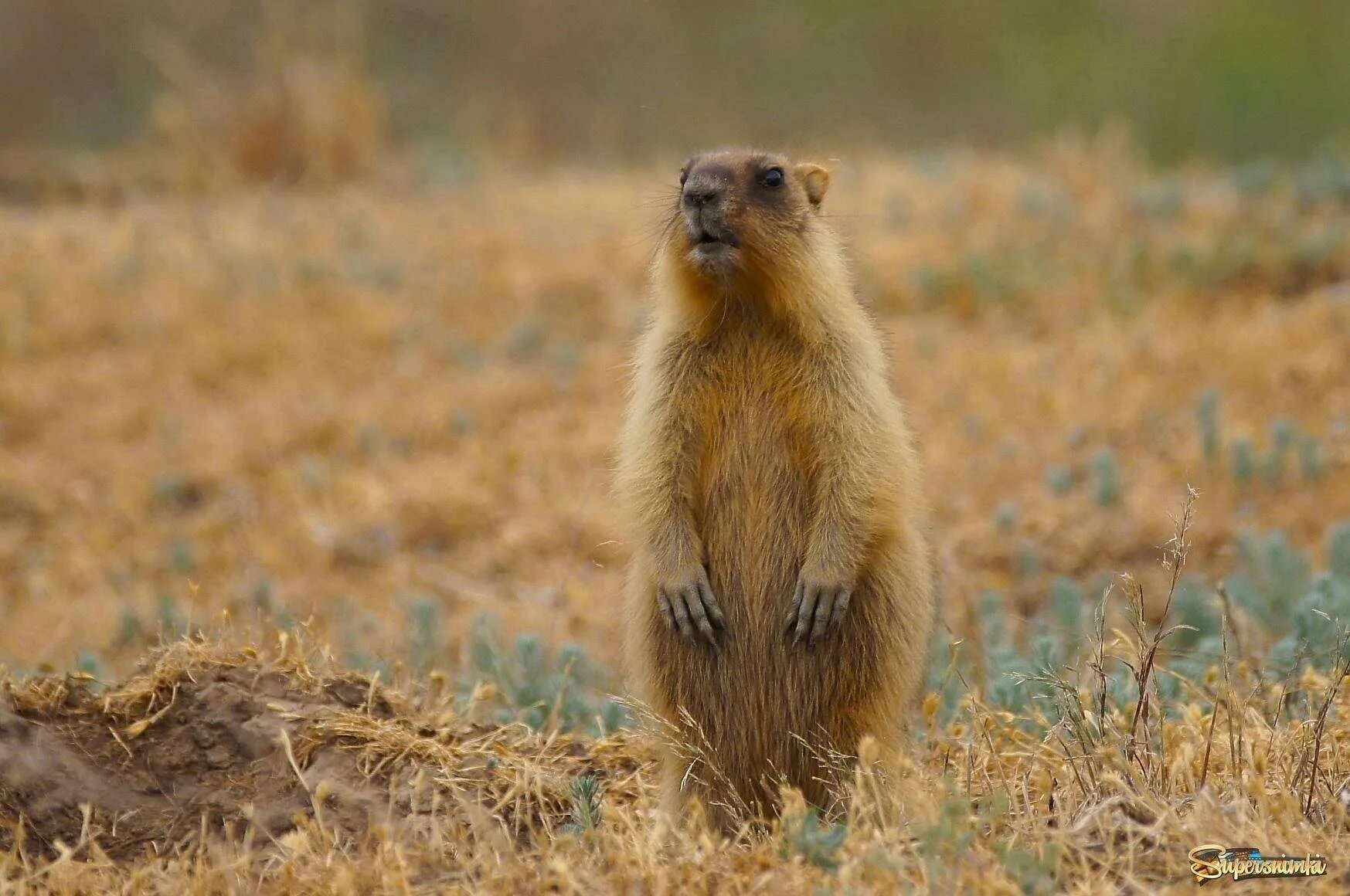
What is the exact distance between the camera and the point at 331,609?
705 cm

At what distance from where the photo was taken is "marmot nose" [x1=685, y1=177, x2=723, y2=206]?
13.7 ft

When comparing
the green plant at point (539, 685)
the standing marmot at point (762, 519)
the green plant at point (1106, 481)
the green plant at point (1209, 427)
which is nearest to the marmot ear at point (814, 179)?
the standing marmot at point (762, 519)

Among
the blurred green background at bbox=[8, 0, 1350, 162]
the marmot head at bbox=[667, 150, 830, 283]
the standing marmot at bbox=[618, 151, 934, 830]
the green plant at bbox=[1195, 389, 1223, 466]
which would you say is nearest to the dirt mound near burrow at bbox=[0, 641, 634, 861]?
the standing marmot at bbox=[618, 151, 934, 830]

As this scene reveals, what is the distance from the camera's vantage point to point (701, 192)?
416 centimetres

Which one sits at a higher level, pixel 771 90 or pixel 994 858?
pixel 771 90

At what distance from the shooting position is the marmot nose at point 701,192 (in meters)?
4.17

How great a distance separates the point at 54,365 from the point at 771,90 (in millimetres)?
10077

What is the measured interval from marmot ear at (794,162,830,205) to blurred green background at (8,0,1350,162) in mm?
9231

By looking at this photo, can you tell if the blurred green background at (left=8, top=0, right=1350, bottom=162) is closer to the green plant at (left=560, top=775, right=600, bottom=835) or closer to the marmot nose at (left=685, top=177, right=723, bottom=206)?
the marmot nose at (left=685, top=177, right=723, bottom=206)

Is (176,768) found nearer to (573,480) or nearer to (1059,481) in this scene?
(573,480)

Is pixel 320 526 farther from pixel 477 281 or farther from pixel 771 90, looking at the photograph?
pixel 771 90

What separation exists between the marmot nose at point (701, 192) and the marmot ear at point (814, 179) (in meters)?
0.41

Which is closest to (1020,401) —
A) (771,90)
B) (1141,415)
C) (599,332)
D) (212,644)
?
(1141,415)

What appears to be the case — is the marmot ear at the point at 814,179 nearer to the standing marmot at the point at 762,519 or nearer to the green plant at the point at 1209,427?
the standing marmot at the point at 762,519
